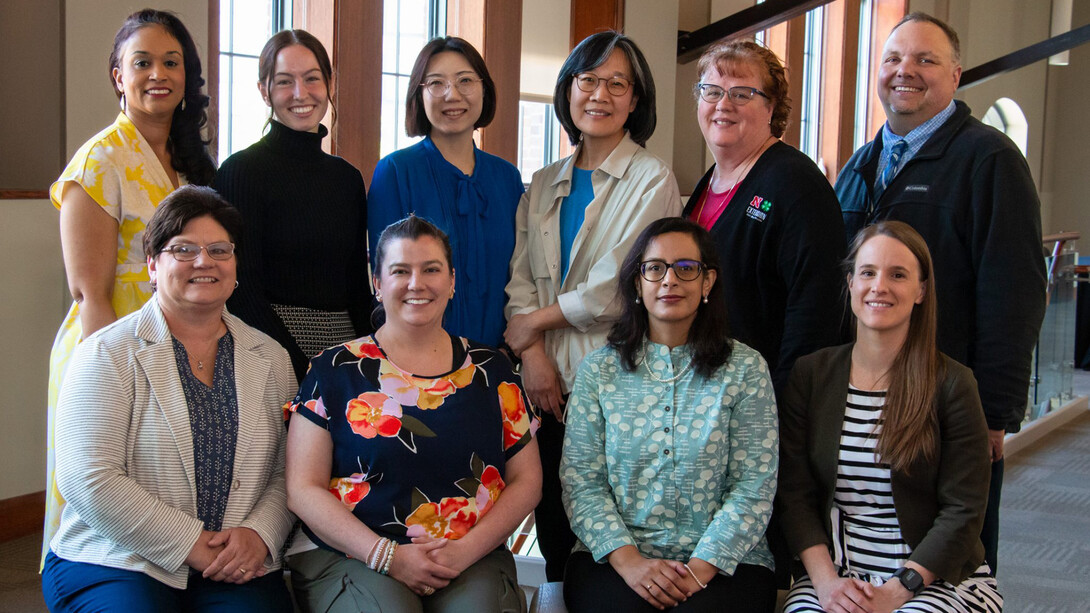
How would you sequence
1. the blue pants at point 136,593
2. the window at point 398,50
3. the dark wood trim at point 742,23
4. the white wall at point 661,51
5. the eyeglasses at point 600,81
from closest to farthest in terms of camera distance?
the blue pants at point 136,593, the eyeglasses at point 600,81, the window at point 398,50, the white wall at point 661,51, the dark wood trim at point 742,23

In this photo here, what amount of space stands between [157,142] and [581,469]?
1394mm

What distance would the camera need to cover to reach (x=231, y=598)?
1972 millimetres

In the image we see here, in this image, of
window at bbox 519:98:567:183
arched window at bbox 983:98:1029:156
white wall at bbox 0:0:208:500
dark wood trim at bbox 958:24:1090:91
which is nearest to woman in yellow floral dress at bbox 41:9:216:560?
white wall at bbox 0:0:208:500

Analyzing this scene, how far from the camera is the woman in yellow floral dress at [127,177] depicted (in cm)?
229

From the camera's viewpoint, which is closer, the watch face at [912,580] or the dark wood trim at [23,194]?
the watch face at [912,580]

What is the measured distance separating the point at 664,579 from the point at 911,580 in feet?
1.73

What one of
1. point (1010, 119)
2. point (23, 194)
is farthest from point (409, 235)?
point (1010, 119)

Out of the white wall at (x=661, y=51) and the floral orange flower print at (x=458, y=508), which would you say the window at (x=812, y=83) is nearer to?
the white wall at (x=661, y=51)

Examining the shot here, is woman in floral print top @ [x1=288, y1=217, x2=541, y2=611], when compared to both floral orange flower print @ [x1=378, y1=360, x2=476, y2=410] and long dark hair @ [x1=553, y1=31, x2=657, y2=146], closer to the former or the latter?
floral orange flower print @ [x1=378, y1=360, x2=476, y2=410]

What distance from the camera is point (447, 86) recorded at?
2.47m

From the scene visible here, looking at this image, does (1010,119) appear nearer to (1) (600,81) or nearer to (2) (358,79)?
(2) (358,79)

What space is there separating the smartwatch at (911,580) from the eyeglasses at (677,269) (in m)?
0.78

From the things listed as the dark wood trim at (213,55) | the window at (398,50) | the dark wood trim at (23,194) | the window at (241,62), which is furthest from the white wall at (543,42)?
the dark wood trim at (23,194)

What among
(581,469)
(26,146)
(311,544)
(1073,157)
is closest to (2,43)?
(26,146)
